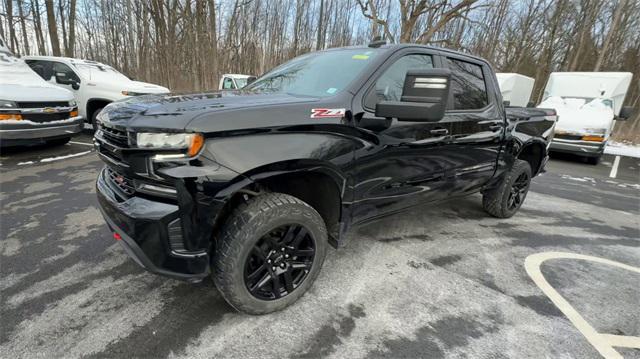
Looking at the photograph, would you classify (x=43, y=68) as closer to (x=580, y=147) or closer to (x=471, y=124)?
(x=471, y=124)

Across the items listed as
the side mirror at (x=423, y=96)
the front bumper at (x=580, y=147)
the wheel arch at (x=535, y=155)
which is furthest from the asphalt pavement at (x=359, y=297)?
the front bumper at (x=580, y=147)

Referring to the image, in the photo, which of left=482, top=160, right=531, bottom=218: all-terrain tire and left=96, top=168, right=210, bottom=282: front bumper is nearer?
left=96, top=168, right=210, bottom=282: front bumper

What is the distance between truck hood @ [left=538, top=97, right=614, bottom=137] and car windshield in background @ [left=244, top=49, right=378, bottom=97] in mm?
9371

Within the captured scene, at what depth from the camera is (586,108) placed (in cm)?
995

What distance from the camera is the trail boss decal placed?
6.91ft

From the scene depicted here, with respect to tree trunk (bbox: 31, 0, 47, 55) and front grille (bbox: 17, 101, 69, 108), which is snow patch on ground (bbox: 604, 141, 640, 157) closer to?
front grille (bbox: 17, 101, 69, 108)

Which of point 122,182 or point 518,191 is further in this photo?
point 518,191

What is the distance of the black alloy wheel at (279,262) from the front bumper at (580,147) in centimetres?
998

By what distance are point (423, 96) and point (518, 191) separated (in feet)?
10.2

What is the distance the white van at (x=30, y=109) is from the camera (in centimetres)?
520

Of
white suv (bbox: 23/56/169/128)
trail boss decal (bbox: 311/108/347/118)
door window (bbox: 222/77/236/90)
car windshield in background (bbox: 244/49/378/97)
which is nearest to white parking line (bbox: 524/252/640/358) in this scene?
trail boss decal (bbox: 311/108/347/118)

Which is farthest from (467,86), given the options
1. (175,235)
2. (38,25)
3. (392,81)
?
(38,25)

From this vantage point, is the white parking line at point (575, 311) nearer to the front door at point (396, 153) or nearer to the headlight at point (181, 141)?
the front door at point (396, 153)

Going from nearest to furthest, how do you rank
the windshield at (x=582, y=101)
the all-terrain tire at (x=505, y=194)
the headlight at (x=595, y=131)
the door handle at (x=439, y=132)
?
the door handle at (x=439, y=132), the all-terrain tire at (x=505, y=194), the headlight at (x=595, y=131), the windshield at (x=582, y=101)
